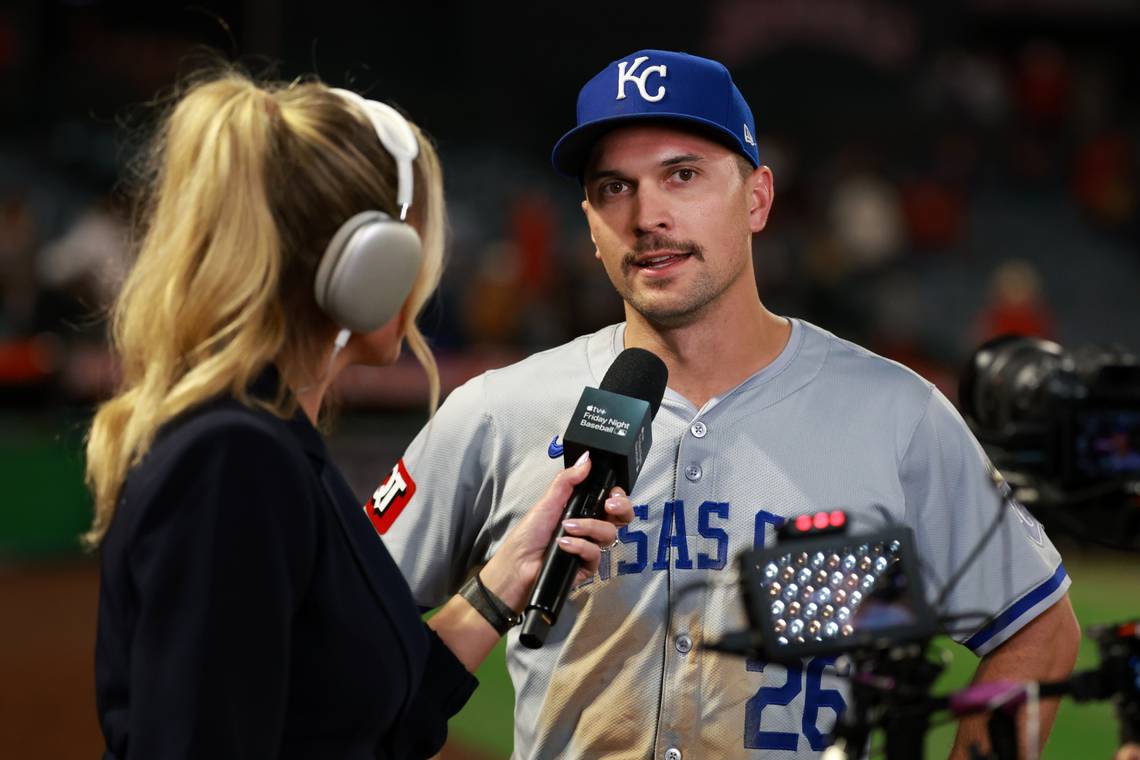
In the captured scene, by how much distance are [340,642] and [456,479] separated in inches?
37.3

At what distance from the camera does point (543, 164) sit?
1509 centimetres

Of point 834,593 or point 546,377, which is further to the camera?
point 546,377

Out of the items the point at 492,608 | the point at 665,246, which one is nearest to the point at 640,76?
the point at 665,246

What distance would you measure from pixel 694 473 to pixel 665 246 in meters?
0.45

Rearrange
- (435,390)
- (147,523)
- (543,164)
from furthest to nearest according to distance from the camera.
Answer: (543,164) → (435,390) → (147,523)

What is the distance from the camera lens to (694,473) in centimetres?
271

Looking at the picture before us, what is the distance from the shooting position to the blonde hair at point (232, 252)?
6.09ft

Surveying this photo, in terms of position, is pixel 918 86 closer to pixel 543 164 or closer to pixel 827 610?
pixel 543 164

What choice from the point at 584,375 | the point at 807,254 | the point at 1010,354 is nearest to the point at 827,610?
the point at 584,375

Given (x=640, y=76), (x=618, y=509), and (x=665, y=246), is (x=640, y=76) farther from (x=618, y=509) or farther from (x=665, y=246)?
(x=618, y=509)

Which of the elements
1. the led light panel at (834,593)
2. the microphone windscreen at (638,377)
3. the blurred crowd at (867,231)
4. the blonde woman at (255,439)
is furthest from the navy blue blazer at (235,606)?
the blurred crowd at (867,231)

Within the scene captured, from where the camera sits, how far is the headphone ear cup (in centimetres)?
191

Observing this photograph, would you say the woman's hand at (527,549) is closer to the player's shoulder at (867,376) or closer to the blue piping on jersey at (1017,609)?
the player's shoulder at (867,376)

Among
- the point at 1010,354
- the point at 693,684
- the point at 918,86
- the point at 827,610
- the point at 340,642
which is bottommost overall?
the point at 693,684
